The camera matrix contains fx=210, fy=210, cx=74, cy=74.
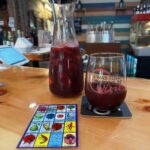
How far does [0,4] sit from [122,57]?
8.92ft

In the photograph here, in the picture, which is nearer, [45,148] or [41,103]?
[45,148]

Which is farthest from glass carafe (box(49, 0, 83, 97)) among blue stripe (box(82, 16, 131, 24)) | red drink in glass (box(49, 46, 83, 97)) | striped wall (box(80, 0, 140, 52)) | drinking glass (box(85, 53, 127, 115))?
blue stripe (box(82, 16, 131, 24))

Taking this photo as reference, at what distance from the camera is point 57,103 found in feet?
1.87

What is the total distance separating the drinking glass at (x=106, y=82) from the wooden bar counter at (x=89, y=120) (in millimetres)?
37

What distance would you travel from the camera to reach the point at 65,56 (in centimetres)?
59

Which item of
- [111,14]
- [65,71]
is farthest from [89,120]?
[111,14]

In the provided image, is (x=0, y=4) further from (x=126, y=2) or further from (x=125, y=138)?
(x=125, y=138)

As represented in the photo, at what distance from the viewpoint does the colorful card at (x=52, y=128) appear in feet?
1.25

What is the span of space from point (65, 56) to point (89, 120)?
20cm

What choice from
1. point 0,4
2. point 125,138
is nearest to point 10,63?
point 125,138

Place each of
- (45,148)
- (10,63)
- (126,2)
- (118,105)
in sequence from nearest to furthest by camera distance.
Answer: (45,148)
(118,105)
(10,63)
(126,2)

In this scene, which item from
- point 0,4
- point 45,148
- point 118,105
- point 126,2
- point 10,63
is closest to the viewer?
point 45,148

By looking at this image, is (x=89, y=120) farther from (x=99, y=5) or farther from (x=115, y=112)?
(x=99, y=5)

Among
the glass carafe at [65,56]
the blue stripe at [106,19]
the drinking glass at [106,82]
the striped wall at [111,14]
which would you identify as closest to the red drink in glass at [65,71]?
the glass carafe at [65,56]
